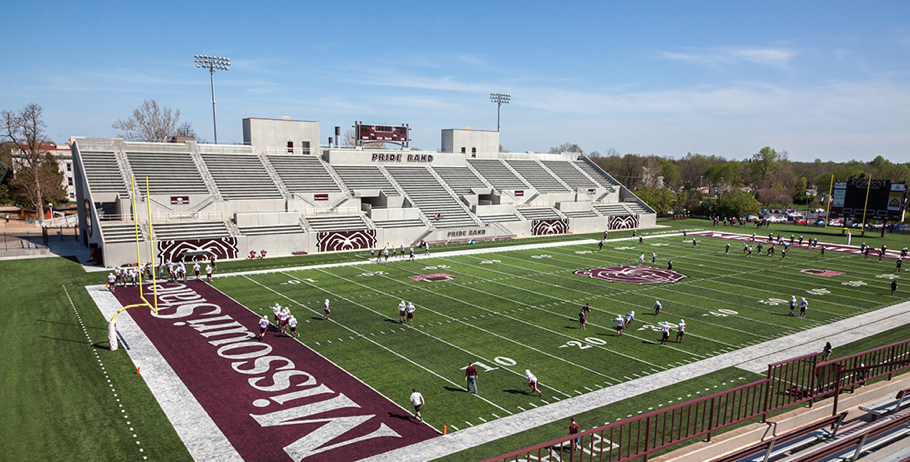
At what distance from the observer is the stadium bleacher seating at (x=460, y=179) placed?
59.3m

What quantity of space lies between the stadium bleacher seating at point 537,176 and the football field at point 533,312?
892 inches

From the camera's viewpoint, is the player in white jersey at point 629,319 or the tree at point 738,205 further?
the tree at point 738,205

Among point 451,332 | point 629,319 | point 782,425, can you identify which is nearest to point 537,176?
point 629,319

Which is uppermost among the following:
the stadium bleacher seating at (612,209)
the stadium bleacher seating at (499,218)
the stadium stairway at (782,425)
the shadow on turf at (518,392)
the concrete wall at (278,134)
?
the concrete wall at (278,134)

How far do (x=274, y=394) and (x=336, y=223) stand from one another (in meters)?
30.2

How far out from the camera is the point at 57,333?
21703 mm

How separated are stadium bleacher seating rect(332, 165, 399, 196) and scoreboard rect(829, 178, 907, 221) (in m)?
50.9

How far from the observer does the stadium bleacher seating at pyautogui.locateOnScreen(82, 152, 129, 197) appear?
136ft

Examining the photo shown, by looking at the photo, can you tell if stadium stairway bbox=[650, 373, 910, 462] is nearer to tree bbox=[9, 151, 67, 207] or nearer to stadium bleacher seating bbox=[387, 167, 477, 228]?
stadium bleacher seating bbox=[387, 167, 477, 228]

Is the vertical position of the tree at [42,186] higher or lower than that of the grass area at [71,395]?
higher

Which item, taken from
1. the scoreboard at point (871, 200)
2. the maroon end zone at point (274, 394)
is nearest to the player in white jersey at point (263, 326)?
the maroon end zone at point (274, 394)

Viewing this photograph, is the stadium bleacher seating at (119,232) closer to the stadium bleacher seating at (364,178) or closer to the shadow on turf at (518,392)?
the stadium bleacher seating at (364,178)

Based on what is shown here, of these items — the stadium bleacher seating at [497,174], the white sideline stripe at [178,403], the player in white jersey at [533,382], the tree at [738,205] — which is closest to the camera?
the white sideline stripe at [178,403]

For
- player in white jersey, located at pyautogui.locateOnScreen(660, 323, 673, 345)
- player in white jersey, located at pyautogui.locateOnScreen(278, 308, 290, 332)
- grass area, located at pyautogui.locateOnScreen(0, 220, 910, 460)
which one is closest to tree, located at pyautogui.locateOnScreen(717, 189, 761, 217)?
grass area, located at pyautogui.locateOnScreen(0, 220, 910, 460)
